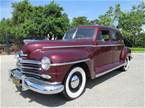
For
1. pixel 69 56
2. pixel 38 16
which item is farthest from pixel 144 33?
pixel 69 56

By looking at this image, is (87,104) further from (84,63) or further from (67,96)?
(84,63)

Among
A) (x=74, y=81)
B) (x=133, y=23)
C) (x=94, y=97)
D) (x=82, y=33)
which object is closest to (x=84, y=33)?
(x=82, y=33)

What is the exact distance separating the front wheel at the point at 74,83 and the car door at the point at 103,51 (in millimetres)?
741

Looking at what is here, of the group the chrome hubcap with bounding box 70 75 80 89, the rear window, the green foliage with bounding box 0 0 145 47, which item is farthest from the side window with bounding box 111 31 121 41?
the green foliage with bounding box 0 0 145 47

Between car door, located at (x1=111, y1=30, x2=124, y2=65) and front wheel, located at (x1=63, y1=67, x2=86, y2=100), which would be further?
car door, located at (x1=111, y1=30, x2=124, y2=65)

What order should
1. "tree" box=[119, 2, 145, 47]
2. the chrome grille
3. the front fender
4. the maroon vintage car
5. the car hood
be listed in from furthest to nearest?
"tree" box=[119, 2, 145, 47] < the front fender < the car hood < the chrome grille < the maroon vintage car

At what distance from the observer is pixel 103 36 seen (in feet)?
20.2

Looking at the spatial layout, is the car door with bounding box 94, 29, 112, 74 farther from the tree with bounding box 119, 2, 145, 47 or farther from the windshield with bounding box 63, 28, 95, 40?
the tree with bounding box 119, 2, 145, 47

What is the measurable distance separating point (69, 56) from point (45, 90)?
96cm

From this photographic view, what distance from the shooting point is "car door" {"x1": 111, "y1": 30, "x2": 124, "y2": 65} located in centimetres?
676

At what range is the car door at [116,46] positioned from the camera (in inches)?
266

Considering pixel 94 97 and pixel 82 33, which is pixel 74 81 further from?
pixel 82 33

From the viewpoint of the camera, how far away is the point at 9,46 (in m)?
16.6

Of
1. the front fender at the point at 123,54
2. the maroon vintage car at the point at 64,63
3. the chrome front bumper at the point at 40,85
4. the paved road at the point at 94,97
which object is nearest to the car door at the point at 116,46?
the front fender at the point at 123,54
